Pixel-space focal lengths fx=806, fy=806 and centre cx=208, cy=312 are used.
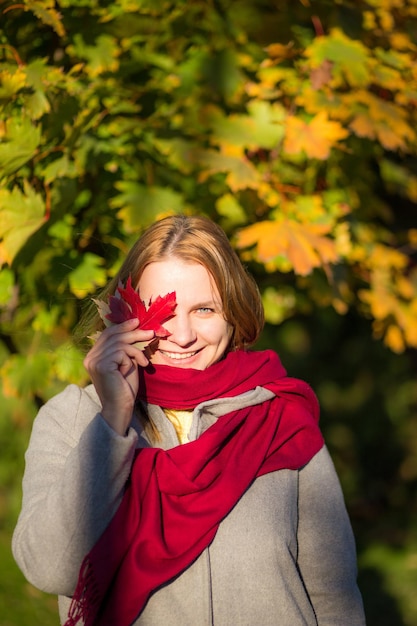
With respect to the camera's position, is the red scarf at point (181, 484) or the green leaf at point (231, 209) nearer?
the red scarf at point (181, 484)

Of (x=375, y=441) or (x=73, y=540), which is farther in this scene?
(x=375, y=441)

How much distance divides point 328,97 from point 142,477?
1.90 metres

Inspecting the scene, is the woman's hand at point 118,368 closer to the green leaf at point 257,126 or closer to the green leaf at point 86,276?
the green leaf at point 86,276

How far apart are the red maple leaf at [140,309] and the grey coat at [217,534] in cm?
18

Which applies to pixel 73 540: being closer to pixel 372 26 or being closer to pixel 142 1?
pixel 142 1

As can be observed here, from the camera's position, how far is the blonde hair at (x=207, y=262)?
174cm

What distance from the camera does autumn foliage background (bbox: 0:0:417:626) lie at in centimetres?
255

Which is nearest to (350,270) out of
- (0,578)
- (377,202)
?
(377,202)

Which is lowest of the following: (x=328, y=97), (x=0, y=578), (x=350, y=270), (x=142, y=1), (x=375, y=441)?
(x=375, y=441)

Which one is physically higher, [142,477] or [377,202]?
[142,477]

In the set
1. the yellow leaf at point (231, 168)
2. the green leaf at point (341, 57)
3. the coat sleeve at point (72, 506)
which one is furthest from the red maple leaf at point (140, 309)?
the green leaf at point (341, 57)

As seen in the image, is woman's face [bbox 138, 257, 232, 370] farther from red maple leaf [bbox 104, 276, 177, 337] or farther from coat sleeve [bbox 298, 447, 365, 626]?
coat sleeve [bbox 298, 447, 365, 626]

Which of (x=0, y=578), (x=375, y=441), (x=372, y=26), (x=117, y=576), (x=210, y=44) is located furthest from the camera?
(x=375, y=441)

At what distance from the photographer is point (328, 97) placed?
2.99 metres
